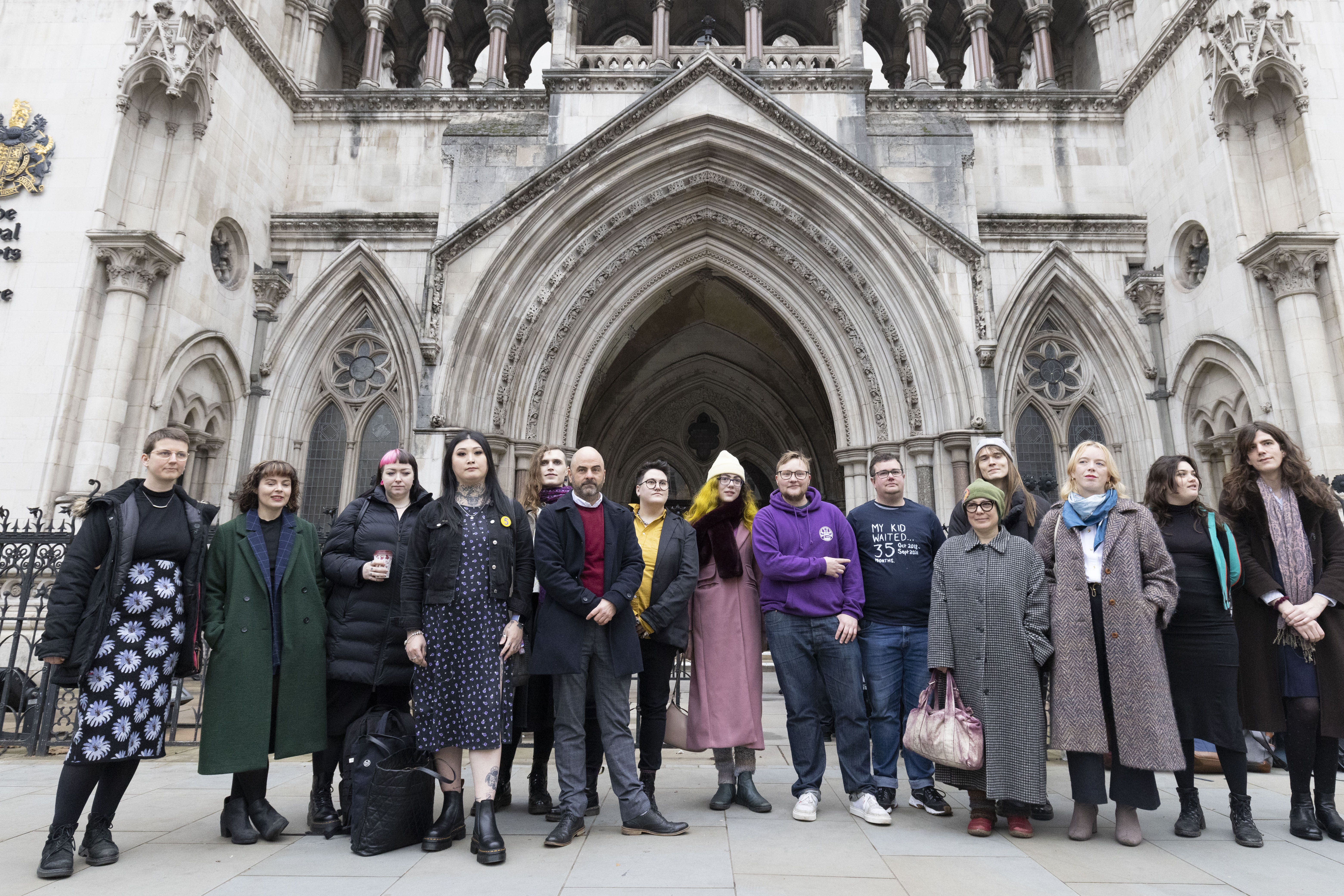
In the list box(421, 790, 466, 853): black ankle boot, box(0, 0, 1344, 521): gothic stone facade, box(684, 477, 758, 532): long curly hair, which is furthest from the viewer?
box(0, 0, 1344, 521): gothic stone facade

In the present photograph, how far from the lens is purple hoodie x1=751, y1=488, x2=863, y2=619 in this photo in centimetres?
472

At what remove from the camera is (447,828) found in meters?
3.93

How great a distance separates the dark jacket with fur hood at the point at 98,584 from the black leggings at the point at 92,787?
1.50ft

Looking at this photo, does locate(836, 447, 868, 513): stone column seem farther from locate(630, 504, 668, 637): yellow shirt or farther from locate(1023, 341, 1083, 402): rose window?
locate(630, 504, 668, 637): yellow shirt

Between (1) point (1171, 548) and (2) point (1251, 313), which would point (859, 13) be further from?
(1) point (1171, 548)

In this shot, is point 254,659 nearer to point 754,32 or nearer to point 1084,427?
point 1084,427

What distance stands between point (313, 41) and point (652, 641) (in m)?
15.8

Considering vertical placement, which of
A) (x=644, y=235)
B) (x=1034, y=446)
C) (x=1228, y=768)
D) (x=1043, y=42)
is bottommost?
(x=1228, y=768)

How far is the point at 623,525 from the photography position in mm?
4488

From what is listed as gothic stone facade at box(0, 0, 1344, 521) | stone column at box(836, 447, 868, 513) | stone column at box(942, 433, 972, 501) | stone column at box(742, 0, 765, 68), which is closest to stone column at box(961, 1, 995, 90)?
gothic stone facade at box(0, 0, 1344, 521)

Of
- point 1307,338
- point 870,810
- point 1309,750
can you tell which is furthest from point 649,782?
point 1307,338

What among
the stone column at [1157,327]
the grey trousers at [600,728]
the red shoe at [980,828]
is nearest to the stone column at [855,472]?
the stone column at [1157,327]

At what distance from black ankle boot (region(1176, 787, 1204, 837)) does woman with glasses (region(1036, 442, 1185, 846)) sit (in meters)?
0.27

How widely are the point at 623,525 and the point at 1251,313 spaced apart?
1099cm
